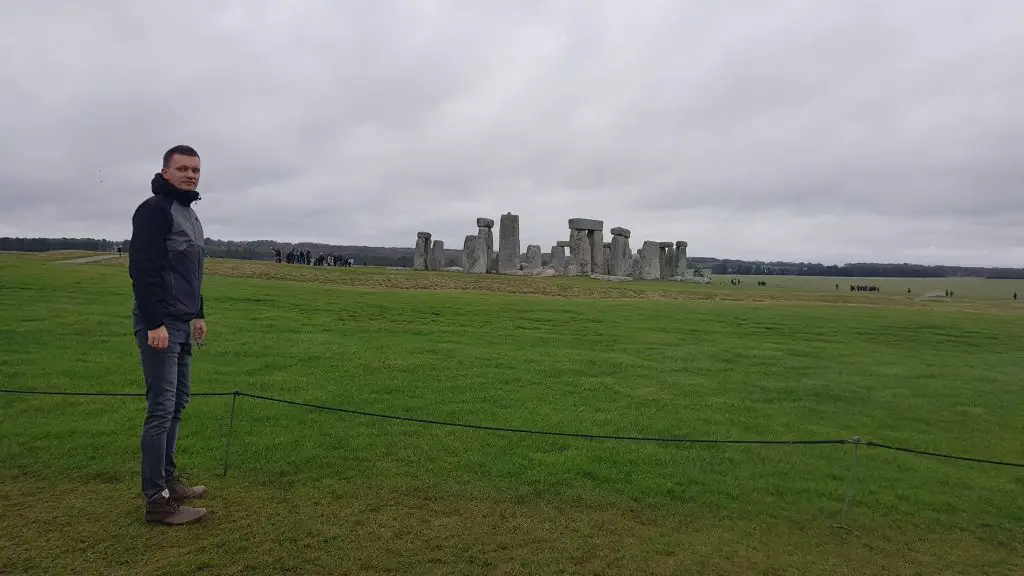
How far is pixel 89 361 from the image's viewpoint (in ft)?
27.9

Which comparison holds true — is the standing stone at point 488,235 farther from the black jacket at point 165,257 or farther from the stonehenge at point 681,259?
the black jacket at point 165,257

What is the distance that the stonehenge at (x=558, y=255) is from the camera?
36062mm

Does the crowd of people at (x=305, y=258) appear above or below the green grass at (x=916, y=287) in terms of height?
above

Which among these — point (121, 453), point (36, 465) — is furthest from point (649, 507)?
point (36, 465)

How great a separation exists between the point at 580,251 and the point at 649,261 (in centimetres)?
585

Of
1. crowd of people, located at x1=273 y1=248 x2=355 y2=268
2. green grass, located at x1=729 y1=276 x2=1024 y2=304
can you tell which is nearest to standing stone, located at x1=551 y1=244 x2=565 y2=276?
green grass, located at x1=729 y1=276 x2=1024 y2=304

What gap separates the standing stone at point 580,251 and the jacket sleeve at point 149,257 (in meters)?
33.2

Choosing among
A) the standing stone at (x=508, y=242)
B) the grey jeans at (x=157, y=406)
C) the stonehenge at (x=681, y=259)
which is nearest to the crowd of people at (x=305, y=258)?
the standing stone at (x=508, y=242)

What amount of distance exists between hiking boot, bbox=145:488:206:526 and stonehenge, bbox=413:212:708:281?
30696 millimetres

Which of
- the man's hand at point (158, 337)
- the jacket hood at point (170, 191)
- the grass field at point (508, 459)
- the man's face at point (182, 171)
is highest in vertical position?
the man's face at point (182, 171)

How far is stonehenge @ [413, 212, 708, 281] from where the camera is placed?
3606 centimetres

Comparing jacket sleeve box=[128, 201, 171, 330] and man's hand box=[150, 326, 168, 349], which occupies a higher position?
jacket sleeve box=[128, 201, 171, 330]

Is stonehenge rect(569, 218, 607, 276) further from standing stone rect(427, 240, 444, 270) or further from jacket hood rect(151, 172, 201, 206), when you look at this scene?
jacket hood rect(151, 172, 201, 206)

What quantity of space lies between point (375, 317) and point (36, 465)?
9181 mm
